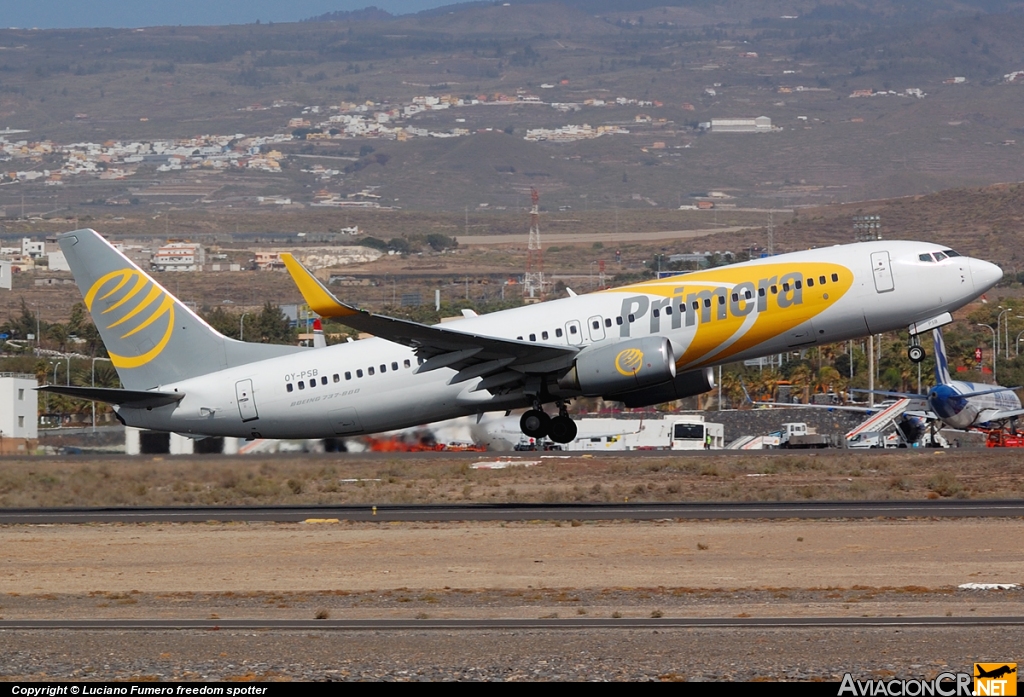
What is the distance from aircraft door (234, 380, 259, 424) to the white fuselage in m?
0.03

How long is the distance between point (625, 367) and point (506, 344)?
2.83m

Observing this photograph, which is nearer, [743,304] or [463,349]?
[743,304]

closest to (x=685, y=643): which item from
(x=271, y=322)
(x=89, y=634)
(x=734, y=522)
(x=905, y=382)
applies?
(x=89, y=634)

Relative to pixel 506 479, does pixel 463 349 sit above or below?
above

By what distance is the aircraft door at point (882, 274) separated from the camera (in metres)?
35.9

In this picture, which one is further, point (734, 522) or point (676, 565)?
point (734, 522)

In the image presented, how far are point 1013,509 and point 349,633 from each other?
16.2 meters

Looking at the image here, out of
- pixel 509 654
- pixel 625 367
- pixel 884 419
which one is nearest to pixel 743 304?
pixel 625 367

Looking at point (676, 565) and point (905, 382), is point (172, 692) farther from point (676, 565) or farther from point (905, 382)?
point (905, 382)

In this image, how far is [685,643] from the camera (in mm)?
16469

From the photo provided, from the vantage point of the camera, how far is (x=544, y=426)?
124 ft

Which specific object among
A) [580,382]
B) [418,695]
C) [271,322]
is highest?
[271,322]

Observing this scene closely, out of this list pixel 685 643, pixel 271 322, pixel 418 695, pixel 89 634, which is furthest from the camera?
pixel 271 322

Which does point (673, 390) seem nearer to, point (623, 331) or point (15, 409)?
point (623, 331)
